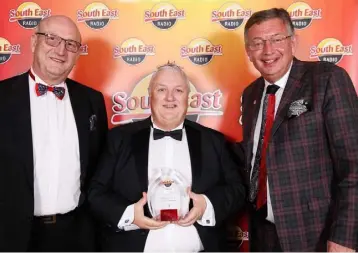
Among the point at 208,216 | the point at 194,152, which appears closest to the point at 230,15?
the point at 194,152

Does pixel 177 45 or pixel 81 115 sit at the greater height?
pixel 177 45

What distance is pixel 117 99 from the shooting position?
3494mm

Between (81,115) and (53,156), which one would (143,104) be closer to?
(81,115)

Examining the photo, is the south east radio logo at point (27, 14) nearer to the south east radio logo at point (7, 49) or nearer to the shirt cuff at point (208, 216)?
the south east radio logo at point (7, 49)

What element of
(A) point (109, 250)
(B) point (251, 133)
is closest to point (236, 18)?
(B) point (251, 133)

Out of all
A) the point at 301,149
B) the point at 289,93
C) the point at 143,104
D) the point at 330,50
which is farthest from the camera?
the point at 143,104

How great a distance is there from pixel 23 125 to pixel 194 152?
1.08 m

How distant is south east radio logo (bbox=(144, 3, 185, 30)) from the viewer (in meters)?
3.42

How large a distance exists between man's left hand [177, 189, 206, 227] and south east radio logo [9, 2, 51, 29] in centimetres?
201

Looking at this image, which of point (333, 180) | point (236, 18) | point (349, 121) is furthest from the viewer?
point (236, 18)

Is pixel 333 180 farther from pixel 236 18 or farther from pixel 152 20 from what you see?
pixel 152 20

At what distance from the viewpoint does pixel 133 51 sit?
344cm

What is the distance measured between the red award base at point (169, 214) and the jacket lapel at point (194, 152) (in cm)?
28

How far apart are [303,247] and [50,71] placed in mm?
1888
